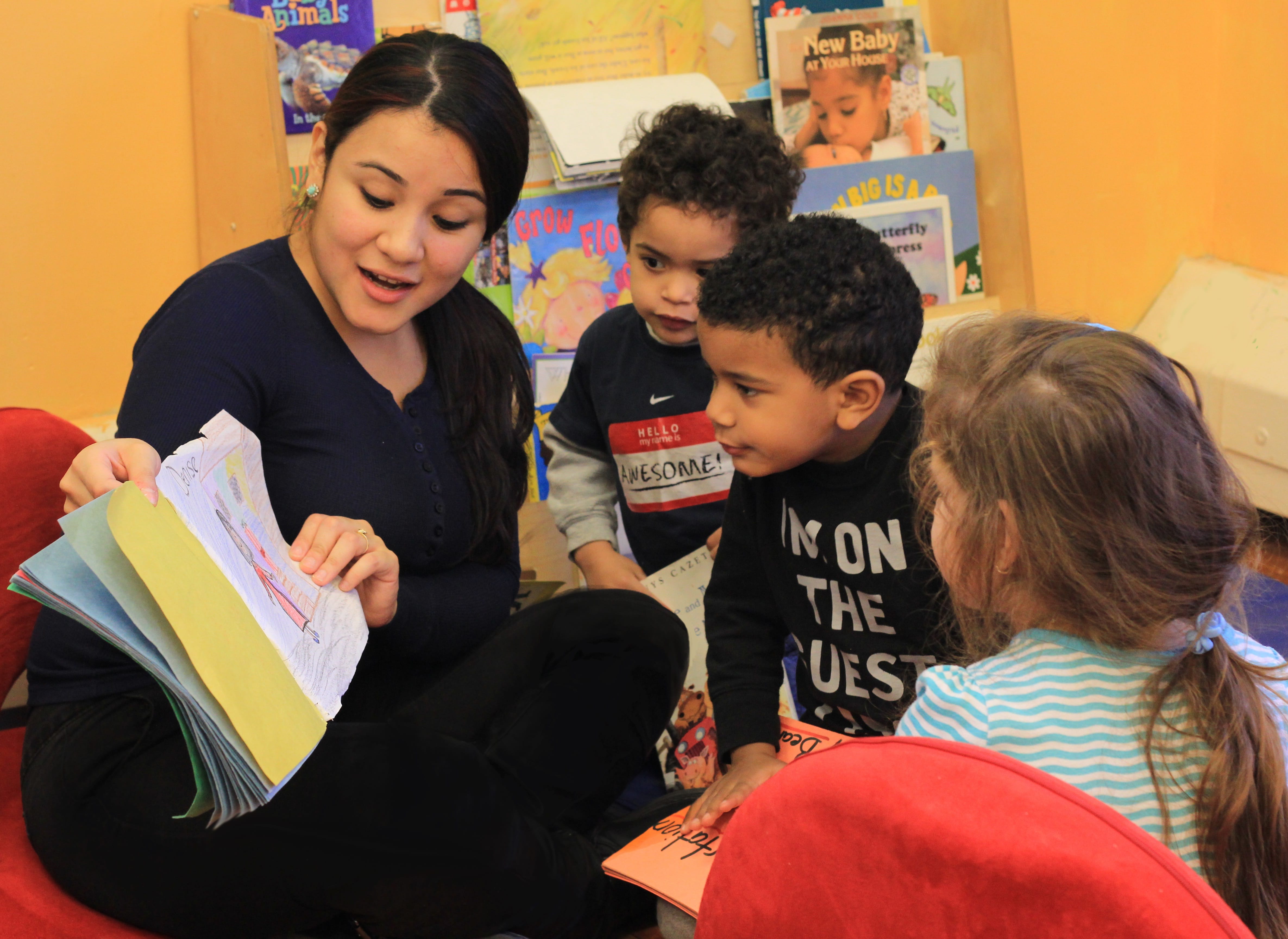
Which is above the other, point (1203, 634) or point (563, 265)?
point (563, 265)

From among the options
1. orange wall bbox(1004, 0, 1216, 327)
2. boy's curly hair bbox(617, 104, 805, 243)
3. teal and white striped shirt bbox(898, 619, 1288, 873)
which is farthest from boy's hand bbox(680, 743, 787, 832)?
orange wall bbox(1004, 0, 1216, 327)

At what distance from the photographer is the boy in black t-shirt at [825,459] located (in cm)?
92

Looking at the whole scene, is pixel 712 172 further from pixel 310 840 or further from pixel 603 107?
pixel 310 840

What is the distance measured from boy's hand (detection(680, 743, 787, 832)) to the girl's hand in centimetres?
32

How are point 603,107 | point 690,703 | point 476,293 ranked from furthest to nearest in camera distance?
point 603,107 < point 690,703 < point 476,293

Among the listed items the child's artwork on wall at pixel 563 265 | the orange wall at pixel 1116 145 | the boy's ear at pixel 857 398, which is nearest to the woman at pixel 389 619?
A: the boy's ear at pixel 857 398

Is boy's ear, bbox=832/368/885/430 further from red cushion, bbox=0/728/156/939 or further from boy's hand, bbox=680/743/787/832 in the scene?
red cushion, bbox=0/728/156/939

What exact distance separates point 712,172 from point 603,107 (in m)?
0.61

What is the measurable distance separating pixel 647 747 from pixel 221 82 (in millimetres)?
1272

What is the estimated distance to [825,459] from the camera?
0.99 metres

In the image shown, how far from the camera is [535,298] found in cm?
185

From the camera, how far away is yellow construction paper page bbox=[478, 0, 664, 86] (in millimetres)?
1822

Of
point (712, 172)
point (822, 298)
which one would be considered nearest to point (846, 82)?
point (712, 172)

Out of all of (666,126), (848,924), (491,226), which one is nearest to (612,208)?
(666,126)
